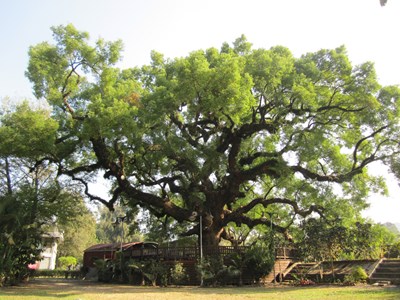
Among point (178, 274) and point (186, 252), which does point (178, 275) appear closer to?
point (178, 274)

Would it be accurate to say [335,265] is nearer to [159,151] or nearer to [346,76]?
[346,76]

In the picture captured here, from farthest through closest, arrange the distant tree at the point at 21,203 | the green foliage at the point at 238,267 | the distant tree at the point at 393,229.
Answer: the distant tree at the point at 393,229, the green foliage at the point at 238,267, the distant tree at the point at 21,203

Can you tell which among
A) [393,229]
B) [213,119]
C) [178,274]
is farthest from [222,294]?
[393,229]

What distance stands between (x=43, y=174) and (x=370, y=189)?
68.8ft

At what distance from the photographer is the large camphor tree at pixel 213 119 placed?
1535 centimetres

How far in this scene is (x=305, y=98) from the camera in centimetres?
1551

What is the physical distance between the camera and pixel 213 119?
18.7 metres

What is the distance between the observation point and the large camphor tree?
15352 millimetres

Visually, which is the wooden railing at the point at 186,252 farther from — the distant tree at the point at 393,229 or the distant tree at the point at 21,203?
the distant tree at the point at 393,229

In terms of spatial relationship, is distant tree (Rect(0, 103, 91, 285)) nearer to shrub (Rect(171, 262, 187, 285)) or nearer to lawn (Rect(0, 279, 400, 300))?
lawn (Rect(0, 279, 400, 300))

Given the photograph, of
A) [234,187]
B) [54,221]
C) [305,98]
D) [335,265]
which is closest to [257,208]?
[234,187]

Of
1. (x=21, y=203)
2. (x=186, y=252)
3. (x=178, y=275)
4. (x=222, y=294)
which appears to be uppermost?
(x=21, y=203)

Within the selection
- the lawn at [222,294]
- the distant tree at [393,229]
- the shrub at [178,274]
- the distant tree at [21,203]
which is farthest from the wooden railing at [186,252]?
the distant tree at [393,229]

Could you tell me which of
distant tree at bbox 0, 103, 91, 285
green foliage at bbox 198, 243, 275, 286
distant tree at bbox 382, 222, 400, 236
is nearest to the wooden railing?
green foliage at bbox 198, 243, 275, 286
